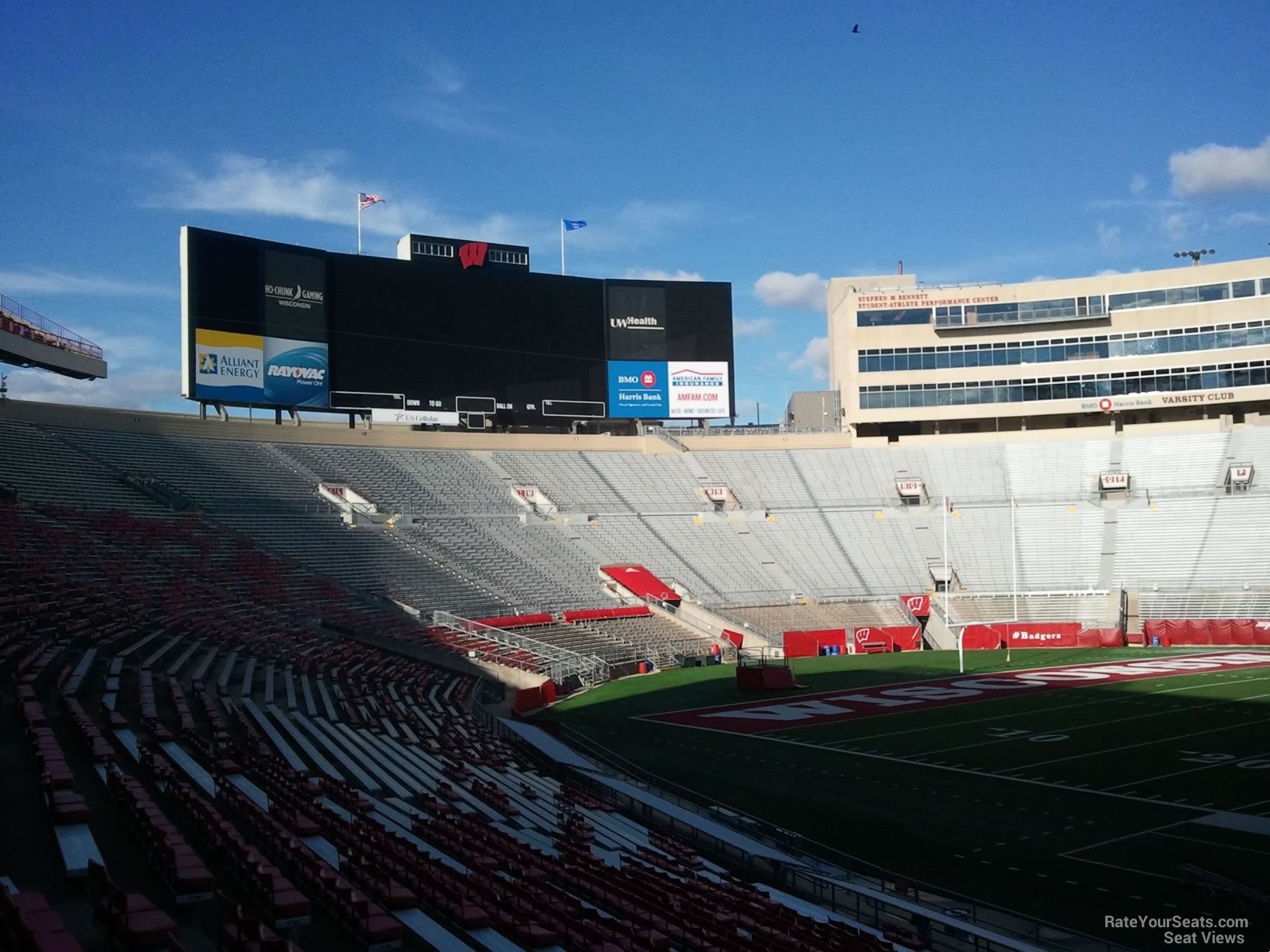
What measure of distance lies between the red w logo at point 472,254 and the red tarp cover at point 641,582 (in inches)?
590

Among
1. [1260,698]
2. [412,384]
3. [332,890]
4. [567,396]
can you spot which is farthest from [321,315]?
[332,890]

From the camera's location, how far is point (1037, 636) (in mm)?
44656

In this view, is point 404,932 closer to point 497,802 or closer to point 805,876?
point 805,876

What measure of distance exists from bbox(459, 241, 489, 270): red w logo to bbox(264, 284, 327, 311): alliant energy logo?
7.12 meters

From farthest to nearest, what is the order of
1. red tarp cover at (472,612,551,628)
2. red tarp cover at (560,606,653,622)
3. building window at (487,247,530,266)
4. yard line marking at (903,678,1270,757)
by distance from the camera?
building window at (487,247,530,266), red tarp cover at (560,606,653,622), red tarp cover at (472,612,551,628), yard line marking at (903,678,1270,757)

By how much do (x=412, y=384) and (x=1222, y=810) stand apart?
1466 inches

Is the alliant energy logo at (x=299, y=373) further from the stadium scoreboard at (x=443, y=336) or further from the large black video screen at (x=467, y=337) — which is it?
the large black video screen at (x=467, y=337)

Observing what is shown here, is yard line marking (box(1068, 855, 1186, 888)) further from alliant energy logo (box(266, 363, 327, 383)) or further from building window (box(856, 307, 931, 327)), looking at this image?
building window (box(856, 307, 931, 327))

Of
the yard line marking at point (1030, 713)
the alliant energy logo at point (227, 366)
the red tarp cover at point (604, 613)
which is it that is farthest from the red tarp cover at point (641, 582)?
the yard line marking at point (1030, 713)

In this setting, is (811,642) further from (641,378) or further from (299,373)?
(299,373)

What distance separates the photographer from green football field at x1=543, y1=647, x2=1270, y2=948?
49.9 feet

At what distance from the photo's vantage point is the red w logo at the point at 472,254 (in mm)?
51688

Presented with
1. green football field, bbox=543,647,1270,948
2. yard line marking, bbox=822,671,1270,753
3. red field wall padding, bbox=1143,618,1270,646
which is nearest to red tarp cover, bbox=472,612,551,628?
green football field, bbox=543,647,1270,948

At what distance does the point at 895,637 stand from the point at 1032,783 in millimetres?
25018
